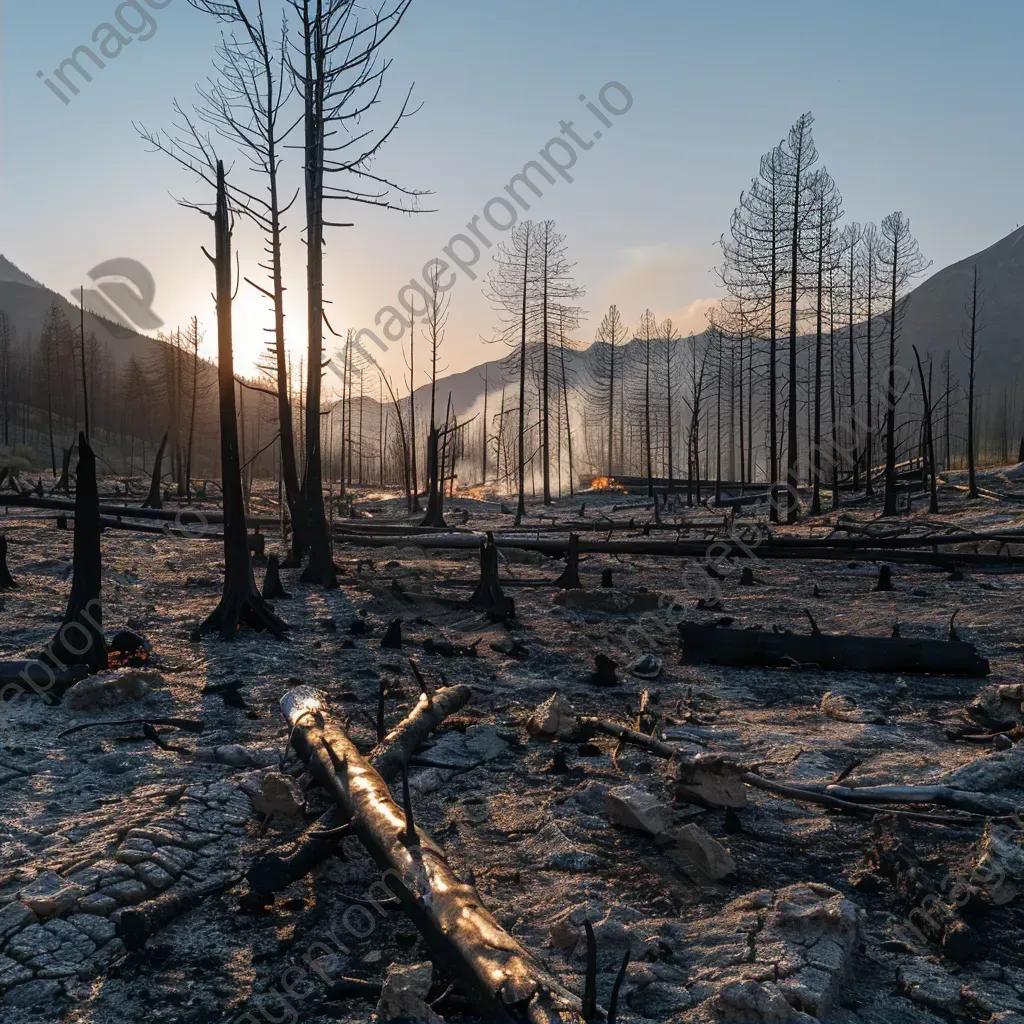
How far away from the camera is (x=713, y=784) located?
12.5 feet

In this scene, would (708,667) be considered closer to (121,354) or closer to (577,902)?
(577,902)

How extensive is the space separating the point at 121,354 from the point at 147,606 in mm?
174017

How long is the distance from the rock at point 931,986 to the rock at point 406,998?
1535 mm

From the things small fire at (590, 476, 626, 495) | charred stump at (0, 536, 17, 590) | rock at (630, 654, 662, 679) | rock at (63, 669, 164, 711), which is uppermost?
small fire at (590, 476, 626, 495)

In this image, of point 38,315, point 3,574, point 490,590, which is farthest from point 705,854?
point 38,315

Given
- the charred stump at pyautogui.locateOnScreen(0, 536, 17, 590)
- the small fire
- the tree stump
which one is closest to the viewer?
the charred stump at pyautogui.locateOnScreen(0, 536, 17, 590)

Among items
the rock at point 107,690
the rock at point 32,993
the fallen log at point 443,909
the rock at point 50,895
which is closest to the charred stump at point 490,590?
the rock at point 107,690

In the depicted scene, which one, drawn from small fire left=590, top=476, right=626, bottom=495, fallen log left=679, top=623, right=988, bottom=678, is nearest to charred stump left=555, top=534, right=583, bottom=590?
fallen log left=679, top=623, right=988, bottom=678

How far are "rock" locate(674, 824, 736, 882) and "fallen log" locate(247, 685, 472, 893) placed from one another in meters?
1.53

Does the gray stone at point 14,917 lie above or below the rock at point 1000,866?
above

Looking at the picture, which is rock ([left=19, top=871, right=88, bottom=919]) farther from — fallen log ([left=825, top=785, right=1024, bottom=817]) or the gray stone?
fallen log ([left=825, top=785, right=1024, bottom=817])

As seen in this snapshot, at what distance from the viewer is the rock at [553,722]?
4.88 metres

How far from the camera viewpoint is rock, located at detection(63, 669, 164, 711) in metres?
5.07

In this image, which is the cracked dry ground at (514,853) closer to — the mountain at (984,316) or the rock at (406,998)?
the rock at (406,998)
